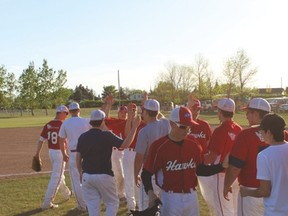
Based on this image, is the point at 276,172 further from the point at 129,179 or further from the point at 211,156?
the point at 129,179

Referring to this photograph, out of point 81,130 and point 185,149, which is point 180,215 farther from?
point 81,130

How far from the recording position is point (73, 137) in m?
8.25

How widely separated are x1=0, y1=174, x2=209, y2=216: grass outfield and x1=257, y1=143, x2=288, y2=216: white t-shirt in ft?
14.7

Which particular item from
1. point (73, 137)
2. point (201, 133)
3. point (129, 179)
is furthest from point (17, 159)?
point (201, 133)

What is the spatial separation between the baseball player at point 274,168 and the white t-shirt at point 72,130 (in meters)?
5.09

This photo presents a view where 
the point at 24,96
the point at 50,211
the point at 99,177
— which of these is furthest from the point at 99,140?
the point at 24,96

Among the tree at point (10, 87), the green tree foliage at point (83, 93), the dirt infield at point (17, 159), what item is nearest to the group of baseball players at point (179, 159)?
the dirt infield at point (17, 159)

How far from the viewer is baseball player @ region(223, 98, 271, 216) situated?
187 inches

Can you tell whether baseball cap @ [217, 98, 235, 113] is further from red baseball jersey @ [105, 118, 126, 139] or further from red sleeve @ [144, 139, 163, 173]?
red baseball jersey @ [105, 118, 126, 139]

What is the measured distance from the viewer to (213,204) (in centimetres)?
648

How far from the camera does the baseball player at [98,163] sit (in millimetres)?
6086

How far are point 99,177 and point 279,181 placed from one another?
10.2ft

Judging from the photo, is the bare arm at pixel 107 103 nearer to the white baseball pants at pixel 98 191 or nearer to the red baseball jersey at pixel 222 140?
the white baseball pants at pixel 98 191

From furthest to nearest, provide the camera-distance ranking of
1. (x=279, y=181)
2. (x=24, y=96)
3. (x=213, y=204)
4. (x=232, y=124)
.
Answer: (x=24, y=96), (x=213, y=204), (x=232, y=124), (x=279, y=181)
